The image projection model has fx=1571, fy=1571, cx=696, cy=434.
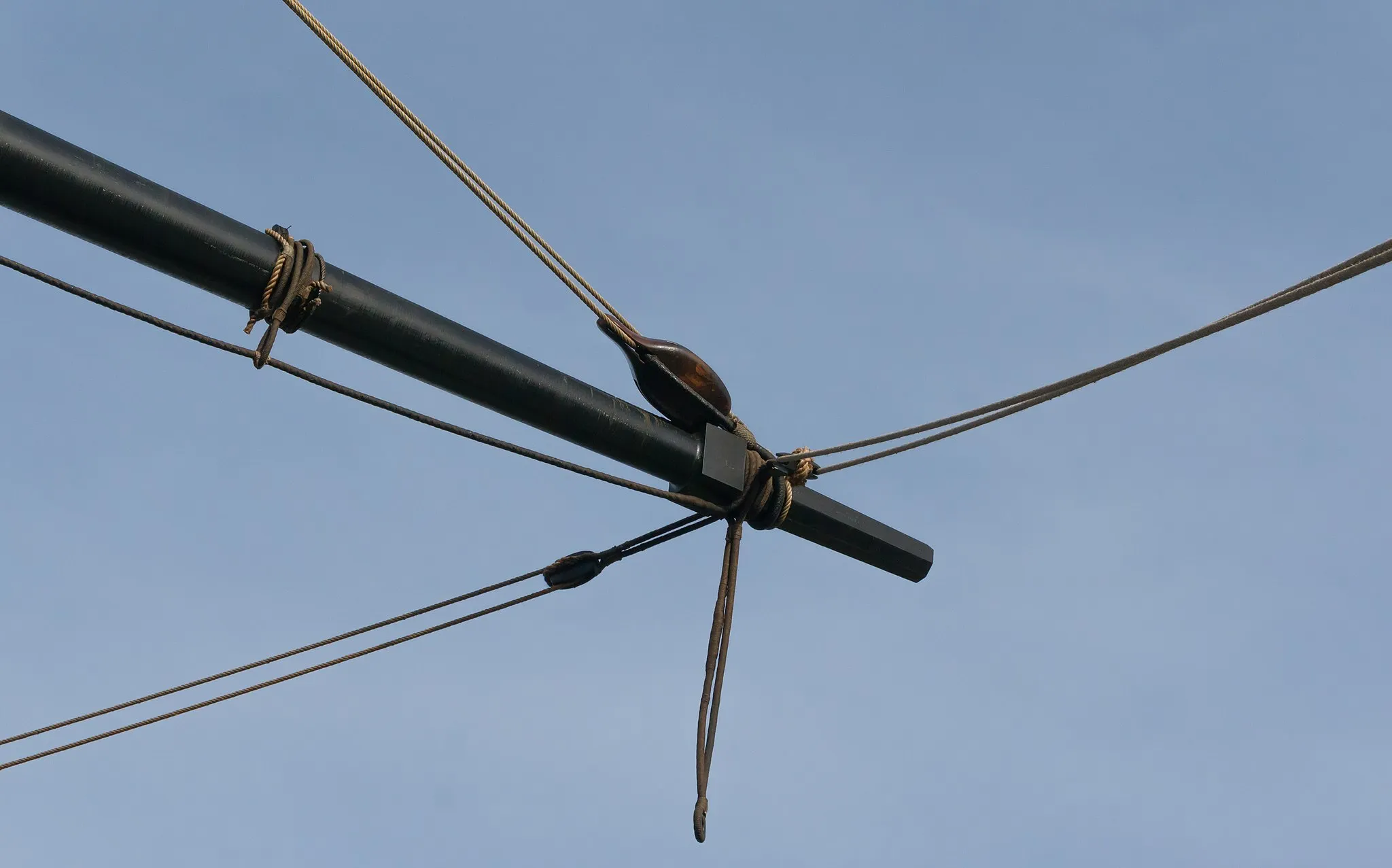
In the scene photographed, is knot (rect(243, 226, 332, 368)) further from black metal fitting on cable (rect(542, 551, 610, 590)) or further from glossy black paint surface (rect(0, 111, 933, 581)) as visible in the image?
black metal fitting on cable (rect(542, 551, 610, 590))

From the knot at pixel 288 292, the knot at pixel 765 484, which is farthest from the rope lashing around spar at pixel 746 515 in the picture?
the knot at pixel 288 292

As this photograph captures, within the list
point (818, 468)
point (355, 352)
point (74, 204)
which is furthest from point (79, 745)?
point (818, 468)

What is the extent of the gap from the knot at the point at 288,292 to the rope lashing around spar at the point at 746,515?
203cm

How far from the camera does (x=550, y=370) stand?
620 cm

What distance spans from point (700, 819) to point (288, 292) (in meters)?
2.57

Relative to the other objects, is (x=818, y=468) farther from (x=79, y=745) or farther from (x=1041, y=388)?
(x=79, y=745)

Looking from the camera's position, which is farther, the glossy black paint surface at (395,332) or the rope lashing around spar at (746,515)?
the rope lashing around spar at (746,515)

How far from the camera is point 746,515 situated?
6785 millimetres

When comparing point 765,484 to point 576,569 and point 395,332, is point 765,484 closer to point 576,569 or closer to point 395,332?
point 576,569

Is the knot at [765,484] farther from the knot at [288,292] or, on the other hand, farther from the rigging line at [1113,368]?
the knot at [288,292]

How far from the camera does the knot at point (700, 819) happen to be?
20.2 ft

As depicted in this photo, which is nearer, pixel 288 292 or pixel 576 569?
pixel 288 292

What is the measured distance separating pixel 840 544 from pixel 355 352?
2471 mm

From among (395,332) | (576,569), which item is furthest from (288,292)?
(576,569)
